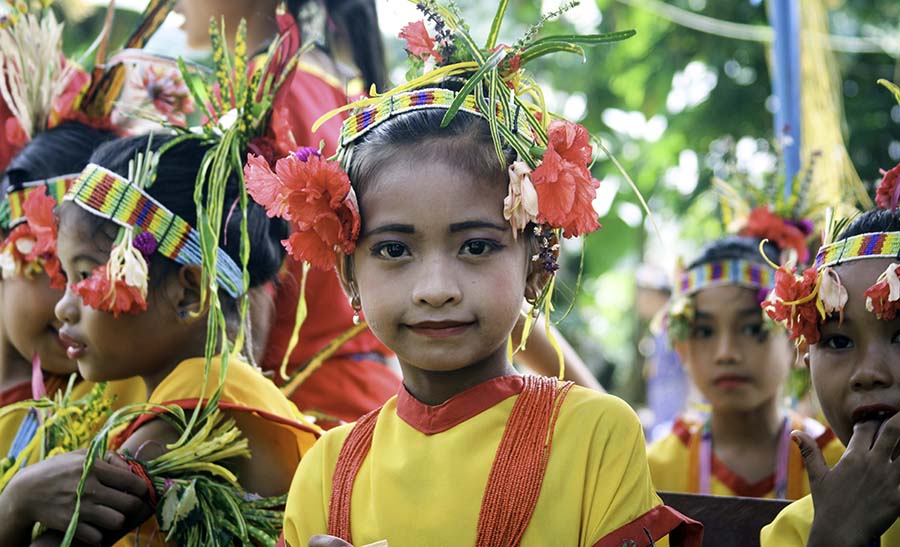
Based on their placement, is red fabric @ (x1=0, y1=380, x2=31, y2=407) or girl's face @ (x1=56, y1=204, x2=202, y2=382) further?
red fabric @ (x1=0, y1=380, x2=31, y2=407)

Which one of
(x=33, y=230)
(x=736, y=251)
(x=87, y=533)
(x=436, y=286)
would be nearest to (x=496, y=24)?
(x=436, y=286)

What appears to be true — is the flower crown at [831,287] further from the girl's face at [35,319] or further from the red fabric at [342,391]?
the girl's face at [35,319]

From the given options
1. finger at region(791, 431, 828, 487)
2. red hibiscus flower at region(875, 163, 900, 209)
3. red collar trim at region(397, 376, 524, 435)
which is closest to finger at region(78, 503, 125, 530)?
red collar trim at region(397, 376, 524, 435)

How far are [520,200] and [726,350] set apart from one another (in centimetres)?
229

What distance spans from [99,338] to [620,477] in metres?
1.56

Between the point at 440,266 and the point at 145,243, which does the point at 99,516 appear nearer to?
the point at 145,243

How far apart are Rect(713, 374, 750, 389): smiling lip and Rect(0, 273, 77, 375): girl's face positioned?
241 centimetres

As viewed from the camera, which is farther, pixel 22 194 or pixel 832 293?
pixel 22 194

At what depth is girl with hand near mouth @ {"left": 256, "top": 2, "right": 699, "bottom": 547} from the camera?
2.37 metres

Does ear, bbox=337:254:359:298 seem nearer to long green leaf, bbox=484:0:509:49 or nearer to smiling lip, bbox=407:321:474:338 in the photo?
smiling lip, bbox=407:321:474:338

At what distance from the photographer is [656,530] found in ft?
7.54

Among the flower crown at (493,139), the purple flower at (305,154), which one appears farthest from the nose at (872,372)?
the purple flower at (305,154)

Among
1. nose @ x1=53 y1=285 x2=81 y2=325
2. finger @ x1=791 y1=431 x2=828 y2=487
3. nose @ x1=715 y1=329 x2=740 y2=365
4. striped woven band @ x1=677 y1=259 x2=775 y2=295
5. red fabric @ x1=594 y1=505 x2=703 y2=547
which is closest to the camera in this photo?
red fabric @ x1=594 y1=505 x2=703 y2=547

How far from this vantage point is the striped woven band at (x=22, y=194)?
3.67m
